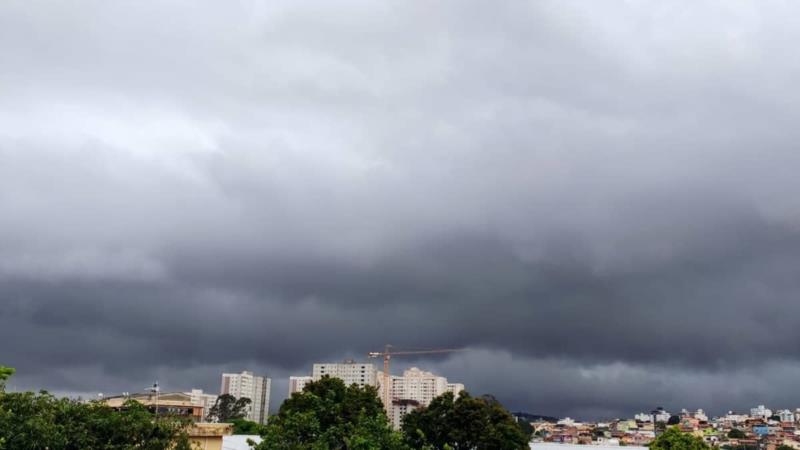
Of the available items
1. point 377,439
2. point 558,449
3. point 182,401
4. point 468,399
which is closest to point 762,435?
point 558,449

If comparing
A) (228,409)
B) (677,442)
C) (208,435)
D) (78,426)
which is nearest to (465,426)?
(677,442)

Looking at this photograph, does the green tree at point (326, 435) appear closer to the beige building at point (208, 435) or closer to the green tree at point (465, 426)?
the beige building at point (208, 435)

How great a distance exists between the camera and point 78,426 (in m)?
31.6

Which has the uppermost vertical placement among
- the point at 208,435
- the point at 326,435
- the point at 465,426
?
the point at 465,426

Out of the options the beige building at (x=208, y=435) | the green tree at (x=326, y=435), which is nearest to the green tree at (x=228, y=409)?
the beige building at (x=208, y=435)

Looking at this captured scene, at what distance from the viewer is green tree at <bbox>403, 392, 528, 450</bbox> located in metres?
61.7

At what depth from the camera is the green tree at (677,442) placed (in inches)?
2427

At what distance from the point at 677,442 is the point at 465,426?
17.3 m

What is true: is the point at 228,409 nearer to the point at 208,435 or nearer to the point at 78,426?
the point at 208,435

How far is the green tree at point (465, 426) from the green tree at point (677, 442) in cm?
1144

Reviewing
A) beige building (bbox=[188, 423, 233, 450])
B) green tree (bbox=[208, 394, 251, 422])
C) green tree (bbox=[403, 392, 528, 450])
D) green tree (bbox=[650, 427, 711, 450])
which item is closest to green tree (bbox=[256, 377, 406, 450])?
beige building (bbox=[188, 423, 233, 450])

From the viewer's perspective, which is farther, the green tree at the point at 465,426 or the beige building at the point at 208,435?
the green tree at the point at 465,426

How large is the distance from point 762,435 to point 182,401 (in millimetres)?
142572

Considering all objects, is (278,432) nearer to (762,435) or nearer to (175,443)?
(175,443)
